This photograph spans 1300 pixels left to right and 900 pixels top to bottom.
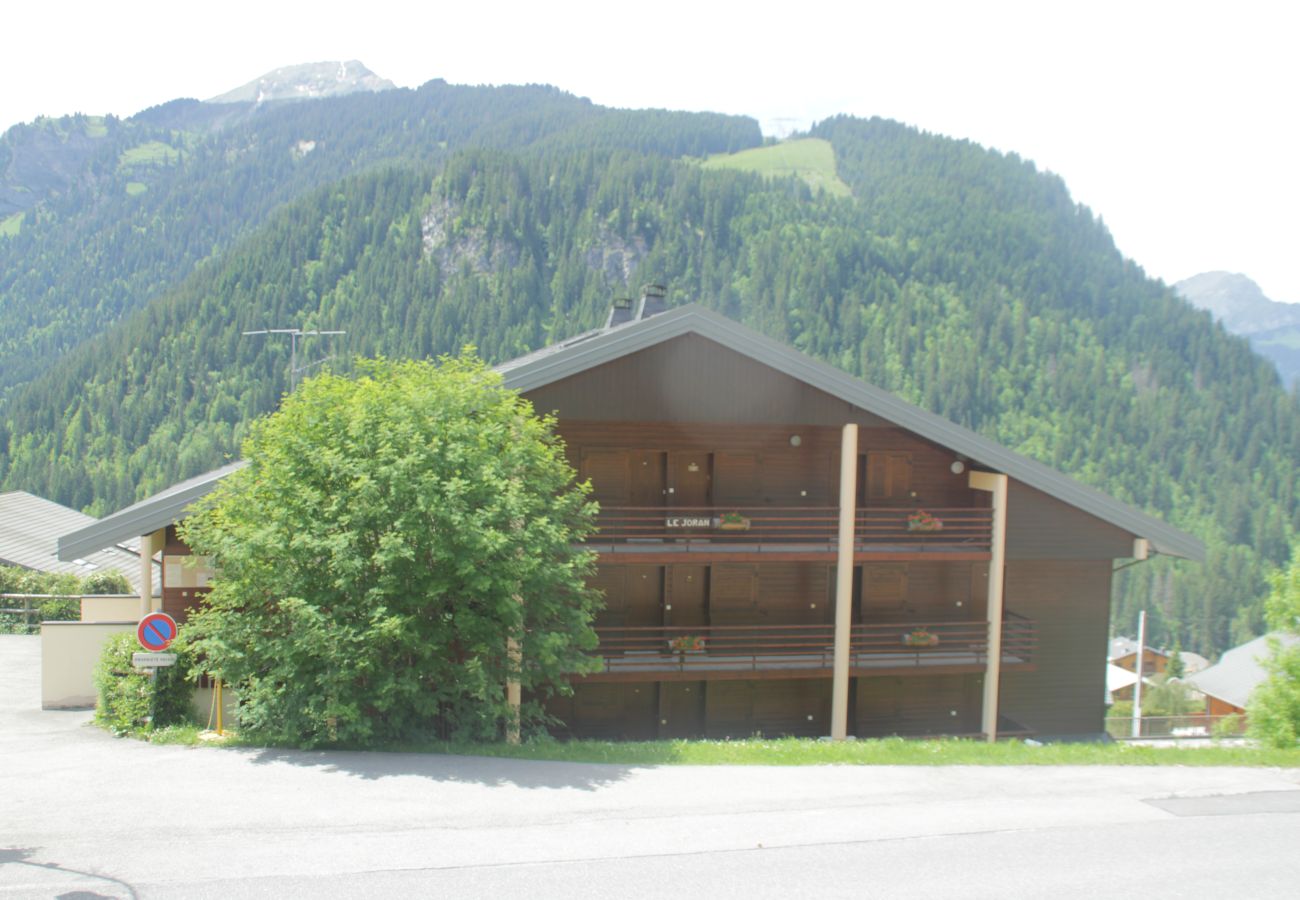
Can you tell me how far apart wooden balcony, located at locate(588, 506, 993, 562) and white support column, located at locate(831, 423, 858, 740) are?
0.52 metres

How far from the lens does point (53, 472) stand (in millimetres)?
123750

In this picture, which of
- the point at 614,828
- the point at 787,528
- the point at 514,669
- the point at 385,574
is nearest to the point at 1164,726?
the point at 787,528

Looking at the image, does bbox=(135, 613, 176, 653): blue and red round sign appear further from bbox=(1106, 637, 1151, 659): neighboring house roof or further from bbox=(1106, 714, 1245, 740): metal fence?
bbox=(1106, 637, 1151, 659): neighboring house roof

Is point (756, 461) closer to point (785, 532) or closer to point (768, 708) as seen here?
point (785, 532)

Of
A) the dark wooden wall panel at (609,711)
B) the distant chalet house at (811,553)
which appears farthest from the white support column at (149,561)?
the dark wooden wall panel at (609,711)

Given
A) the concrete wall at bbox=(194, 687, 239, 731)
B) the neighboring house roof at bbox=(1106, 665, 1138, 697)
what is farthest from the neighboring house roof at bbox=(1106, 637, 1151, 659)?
the concrete wall at bbox=(194, 687, 239, 731)

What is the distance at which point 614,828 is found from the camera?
10812 millimetres

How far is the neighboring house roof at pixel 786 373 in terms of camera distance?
17.6 meters

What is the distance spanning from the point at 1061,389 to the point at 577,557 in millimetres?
155747

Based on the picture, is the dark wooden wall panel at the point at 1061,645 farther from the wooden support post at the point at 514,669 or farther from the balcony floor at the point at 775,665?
the wooden support post at the point at 514,669

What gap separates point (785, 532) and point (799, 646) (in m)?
2.39

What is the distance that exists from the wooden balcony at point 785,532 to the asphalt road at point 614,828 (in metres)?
7.55

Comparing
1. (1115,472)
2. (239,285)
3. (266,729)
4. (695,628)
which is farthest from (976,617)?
(239,285)

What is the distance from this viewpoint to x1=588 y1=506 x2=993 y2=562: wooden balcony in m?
21.1
